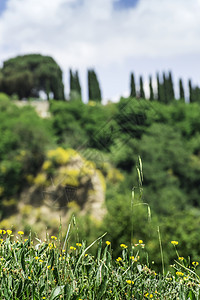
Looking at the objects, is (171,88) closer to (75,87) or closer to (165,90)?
(165,90)

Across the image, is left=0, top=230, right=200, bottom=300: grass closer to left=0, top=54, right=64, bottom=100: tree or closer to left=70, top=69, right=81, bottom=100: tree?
left=70, top=69, right=81, bottom=100: tree

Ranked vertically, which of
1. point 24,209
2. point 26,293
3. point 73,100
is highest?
point 73,100

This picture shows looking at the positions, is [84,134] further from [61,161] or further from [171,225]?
[171,225]

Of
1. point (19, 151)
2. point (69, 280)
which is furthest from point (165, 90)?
point (69, 280)

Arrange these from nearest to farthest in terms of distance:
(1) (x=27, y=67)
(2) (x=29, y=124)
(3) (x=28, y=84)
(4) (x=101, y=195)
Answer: (4) (x=101, y=195)
(2) (x=29, y=124)
(3) (x=28, y=84)
(1) (x=27, y=67)

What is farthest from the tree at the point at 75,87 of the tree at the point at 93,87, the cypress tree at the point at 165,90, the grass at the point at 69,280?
the grass at the point at 69,280

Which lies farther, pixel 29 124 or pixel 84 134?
pixel 84 134

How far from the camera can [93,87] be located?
50875 mm

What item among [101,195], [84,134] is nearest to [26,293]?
[101,195]

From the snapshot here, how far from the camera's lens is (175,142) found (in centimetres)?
4212

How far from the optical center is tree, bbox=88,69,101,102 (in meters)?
50.7

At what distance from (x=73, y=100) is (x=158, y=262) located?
35443 mm

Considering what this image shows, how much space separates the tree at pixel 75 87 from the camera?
51.5 meters

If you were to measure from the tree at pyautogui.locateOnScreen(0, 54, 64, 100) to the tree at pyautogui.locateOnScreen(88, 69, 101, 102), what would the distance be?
5052 mm
